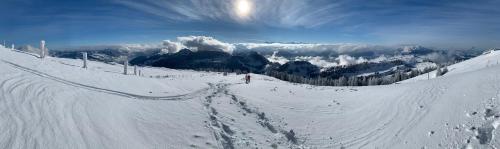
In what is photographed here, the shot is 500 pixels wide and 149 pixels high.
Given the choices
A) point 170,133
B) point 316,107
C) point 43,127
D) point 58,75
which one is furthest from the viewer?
point 316,107

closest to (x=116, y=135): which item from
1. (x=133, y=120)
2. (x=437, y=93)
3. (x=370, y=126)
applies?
(x=133, y=120)

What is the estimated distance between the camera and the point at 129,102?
1869cm

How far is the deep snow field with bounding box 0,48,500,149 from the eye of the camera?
40.0 ft

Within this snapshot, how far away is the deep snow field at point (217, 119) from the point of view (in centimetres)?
1220

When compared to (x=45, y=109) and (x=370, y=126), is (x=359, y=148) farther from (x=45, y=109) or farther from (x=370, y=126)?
(x=45, y=109)

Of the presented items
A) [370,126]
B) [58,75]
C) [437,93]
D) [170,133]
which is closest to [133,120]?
[170,133]

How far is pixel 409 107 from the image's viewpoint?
72.1 feet

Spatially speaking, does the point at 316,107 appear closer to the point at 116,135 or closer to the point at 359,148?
the point at 359,148

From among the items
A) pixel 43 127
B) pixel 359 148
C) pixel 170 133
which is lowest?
pixel 359 148

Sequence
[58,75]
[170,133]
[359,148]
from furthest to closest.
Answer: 1. [58,75]
2. [359,148]
3. [170,133]

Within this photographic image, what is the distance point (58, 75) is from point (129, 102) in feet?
16.7

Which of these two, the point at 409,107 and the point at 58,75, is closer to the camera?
the point at 58,75

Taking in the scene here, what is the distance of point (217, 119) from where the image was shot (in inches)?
792

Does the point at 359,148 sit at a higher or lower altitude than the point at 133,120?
lower
